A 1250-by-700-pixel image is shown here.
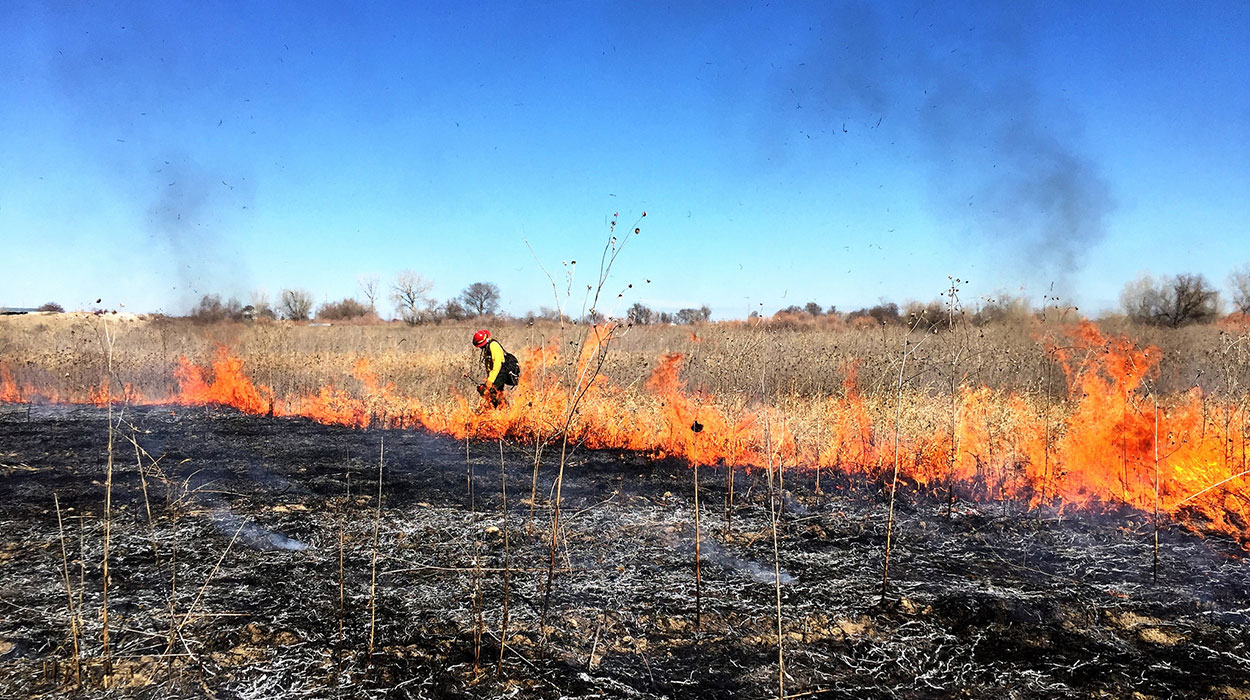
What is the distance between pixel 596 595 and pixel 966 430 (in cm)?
625

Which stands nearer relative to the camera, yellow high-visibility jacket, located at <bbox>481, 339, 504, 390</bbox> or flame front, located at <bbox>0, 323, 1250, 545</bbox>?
flame front, located at <bbox>0, 323, 1250, 545</bbox>

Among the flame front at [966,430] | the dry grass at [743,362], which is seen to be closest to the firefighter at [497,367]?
the flame front at [966,430]

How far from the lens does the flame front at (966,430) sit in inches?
247

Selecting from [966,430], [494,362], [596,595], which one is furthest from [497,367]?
[966,430]

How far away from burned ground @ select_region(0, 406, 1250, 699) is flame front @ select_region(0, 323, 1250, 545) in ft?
2.04

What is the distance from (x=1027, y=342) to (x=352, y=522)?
10.7 metres

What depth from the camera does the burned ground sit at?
3.24 metres

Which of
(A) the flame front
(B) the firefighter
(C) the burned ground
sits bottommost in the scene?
(C) the burned ground

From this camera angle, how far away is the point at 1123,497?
6168mm

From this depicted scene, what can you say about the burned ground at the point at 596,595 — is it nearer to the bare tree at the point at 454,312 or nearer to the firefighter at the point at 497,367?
the firefighter at the point at 497,367

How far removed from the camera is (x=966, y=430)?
8.42 m

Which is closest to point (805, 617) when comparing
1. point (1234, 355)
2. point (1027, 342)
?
point (1027, 342)

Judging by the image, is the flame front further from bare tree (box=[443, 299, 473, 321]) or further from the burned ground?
bare tree (box=[443, 299, 473, 321])

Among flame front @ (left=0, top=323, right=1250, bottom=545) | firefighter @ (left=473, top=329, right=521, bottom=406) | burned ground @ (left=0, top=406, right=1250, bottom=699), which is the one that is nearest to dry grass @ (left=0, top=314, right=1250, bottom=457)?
flame front @ (left=0, top=323, right=1250, bottom=545)
